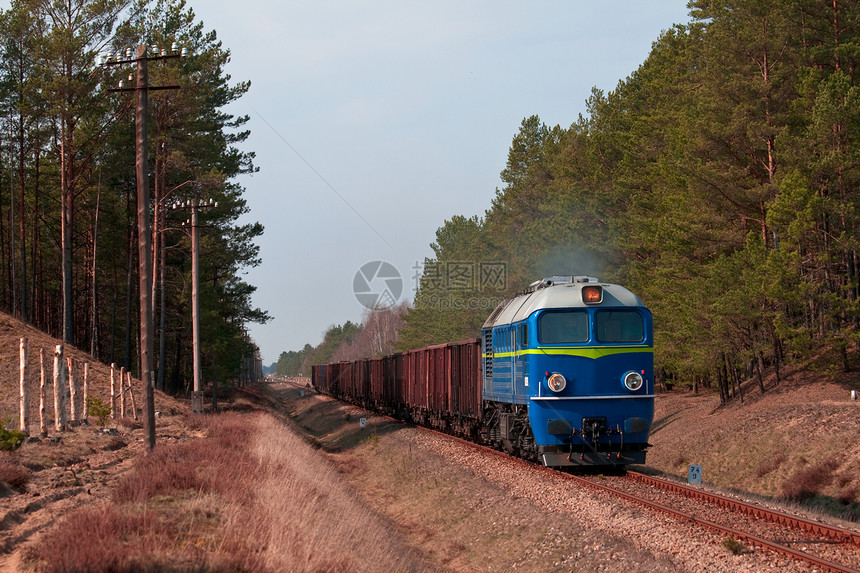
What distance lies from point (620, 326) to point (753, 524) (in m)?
5.33

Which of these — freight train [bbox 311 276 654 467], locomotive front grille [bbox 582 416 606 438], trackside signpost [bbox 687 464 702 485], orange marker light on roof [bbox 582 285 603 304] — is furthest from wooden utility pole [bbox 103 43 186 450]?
trackside signpost [bbox 687 464 702 485]

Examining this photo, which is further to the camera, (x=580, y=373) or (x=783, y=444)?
(x=783, y=444)

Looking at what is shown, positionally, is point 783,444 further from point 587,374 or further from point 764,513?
point 764,513

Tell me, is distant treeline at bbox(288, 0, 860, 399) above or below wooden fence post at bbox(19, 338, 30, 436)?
above

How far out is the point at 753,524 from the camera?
1096 centimetres

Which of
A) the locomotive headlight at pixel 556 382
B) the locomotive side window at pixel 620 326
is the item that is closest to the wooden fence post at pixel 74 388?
the locomotive headlight at pixel 556 382

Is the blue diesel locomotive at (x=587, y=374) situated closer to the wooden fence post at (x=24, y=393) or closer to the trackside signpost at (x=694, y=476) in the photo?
the trackside signpost at (x=694, y=476)

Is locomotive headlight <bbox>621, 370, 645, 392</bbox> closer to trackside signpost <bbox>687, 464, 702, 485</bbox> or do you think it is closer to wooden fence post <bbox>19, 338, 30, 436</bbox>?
trackside signpost <bbox>687, 464, 702, 485</bbox>

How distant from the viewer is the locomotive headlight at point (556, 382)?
593 inches

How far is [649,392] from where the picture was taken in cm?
1532

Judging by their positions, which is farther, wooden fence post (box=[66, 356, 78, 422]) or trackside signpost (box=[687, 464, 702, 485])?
wooden fence post (box=[66, 356, 78, 422])

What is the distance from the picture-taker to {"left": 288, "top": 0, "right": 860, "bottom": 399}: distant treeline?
82.5 feet

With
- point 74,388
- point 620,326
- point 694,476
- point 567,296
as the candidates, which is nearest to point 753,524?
point 694,476

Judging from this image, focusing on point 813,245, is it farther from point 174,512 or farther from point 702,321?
point 174,512
